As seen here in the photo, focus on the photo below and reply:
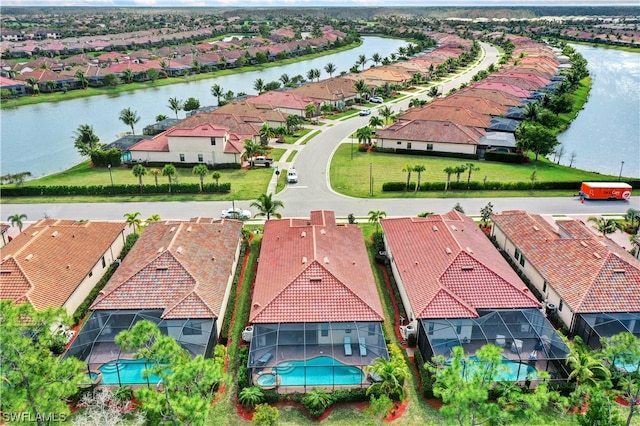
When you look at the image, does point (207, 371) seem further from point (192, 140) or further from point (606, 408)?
point (192, 140)

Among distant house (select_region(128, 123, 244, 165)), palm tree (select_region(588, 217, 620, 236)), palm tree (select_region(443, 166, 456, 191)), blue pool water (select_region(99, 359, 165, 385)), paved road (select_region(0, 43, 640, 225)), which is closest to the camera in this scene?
blue pool water (select_region(99, 359, 165, 385))

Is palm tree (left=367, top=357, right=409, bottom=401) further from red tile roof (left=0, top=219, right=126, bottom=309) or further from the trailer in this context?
the trailer

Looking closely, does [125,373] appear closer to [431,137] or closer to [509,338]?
[509,338]

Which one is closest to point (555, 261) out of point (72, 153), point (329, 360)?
point (329, 360)

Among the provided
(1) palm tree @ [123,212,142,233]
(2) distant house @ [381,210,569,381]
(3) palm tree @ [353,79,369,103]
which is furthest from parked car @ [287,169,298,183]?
(3) palm tree @ [353,79,369,103]

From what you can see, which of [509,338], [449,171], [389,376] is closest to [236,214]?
[449,171]
